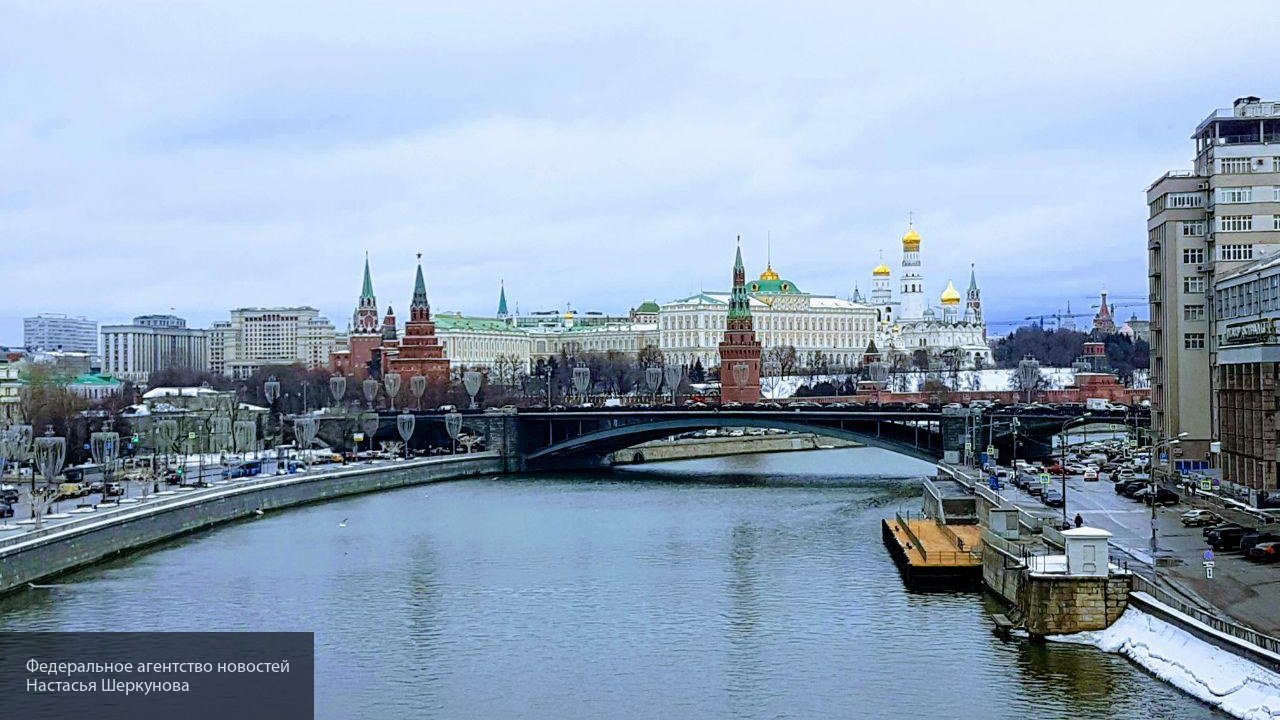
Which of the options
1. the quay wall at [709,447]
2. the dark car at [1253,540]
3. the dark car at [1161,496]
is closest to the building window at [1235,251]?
the dark car at [1161,496]

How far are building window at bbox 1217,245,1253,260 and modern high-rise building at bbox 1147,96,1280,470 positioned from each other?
26 mm

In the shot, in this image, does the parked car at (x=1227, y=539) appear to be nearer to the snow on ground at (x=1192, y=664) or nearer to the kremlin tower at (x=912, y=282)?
the snow on ground at (x=1192, y=664)

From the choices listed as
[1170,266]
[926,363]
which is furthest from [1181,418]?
[926,363]

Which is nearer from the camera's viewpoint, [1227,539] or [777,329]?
[1227,539]

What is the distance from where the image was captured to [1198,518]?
33.3 meters

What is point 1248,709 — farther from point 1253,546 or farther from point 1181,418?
point 1181,418

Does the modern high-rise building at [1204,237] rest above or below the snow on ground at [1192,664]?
above

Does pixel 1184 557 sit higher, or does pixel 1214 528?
pixel 1214 528

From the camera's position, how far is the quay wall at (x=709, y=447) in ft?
248

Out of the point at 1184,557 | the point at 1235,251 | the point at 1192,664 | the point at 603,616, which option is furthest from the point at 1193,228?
the point at 1192,664

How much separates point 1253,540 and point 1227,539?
0.86 m

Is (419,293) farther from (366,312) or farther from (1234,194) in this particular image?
(1234,194)

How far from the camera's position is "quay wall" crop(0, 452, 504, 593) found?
33.0 metres

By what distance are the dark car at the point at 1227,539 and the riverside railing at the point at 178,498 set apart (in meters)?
22.5
